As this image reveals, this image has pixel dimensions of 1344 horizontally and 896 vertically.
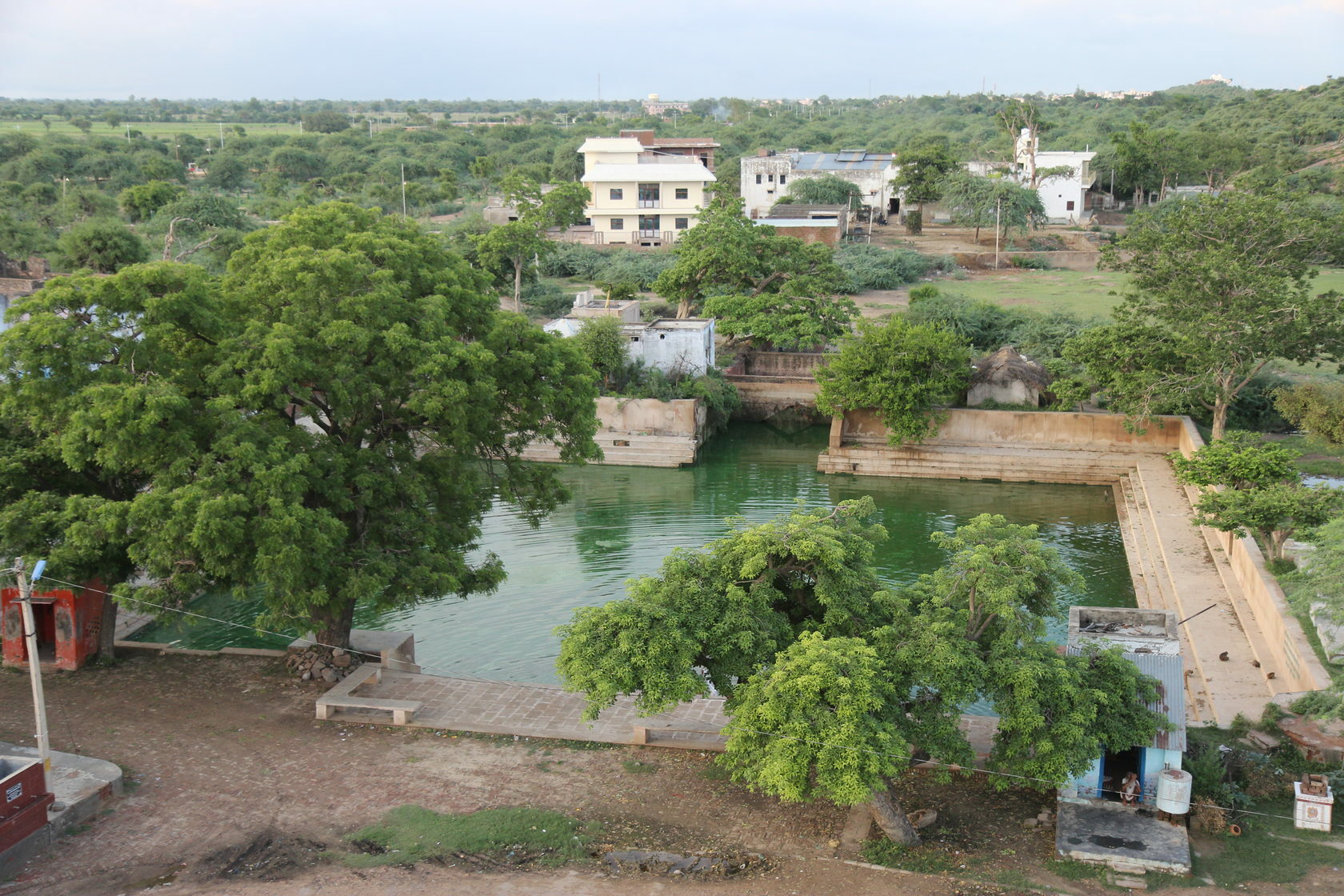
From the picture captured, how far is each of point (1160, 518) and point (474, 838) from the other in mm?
18904

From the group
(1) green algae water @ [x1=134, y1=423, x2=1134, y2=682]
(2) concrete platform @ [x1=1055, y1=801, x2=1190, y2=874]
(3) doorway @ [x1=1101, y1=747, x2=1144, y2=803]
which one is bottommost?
(1) green algae water @ [x1=134, y1=423, x2=1134, y2=682]

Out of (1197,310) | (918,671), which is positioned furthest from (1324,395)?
(918,671)

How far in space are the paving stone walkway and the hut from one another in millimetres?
19021

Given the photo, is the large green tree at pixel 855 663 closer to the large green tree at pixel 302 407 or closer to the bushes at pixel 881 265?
the large green tree at pixel 302 407

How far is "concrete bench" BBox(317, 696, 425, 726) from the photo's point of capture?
50.2ft

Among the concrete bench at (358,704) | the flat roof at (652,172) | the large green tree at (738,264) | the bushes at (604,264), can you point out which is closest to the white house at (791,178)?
the flat roof at (652,172)

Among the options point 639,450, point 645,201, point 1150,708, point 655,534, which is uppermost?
point 645,201

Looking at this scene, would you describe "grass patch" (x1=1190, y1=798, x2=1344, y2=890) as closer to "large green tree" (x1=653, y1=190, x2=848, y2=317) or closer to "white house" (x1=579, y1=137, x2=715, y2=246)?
"large green tree" (x1=653, y1=190, x2=848, y2=317)

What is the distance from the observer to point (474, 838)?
12.4m

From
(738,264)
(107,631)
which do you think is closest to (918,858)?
(107,631)

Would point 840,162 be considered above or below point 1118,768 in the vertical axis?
above

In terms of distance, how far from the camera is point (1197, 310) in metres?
27.2

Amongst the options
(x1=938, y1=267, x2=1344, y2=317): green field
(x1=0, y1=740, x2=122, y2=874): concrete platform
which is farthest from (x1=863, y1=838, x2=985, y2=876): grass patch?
(x1=938, y1=267, x2=1344, y2=317): green field

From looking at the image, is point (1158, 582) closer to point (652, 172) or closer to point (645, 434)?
point (645, 434)
